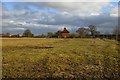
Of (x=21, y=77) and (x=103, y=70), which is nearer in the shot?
(x=21, y=77)

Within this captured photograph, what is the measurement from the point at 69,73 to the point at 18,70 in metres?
2.35

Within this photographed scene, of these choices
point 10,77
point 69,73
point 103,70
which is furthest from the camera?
point 103,70

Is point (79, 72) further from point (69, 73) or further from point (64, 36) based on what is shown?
point (64, 36)

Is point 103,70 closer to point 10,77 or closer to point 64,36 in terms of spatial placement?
point 10,77

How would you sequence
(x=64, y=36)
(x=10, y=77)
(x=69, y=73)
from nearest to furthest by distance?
(x=10, y=77)
(x=69, y=73)
(x=64, y=36)

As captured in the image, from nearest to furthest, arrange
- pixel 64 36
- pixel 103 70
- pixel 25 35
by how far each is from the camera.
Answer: pixel 103 70
pixel 64 36
pixel 25 35

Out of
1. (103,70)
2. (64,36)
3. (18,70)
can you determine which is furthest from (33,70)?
(64,36)

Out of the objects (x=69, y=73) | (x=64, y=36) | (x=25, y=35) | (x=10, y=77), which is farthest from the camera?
(x=25, y=35)

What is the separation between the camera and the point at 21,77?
9734 millimetres

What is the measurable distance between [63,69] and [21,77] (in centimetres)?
230

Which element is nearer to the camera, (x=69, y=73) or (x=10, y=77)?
(x=10, y=77)

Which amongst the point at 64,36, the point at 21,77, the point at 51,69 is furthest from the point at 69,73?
the point at 64,36

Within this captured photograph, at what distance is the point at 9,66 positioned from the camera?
11867 mm

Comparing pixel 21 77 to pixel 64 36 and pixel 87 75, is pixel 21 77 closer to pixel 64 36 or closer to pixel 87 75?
pixel 87 75
